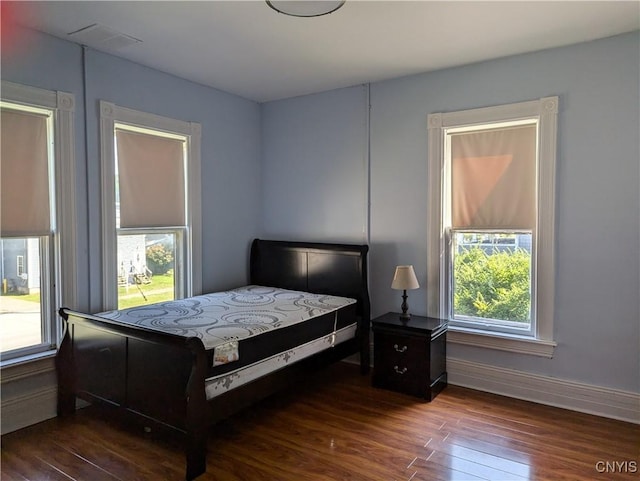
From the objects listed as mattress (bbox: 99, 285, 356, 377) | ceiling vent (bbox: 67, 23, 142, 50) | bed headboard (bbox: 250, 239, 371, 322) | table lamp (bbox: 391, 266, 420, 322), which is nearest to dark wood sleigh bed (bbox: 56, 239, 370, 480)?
mattress (bbox: 99, 285, 356, 377)

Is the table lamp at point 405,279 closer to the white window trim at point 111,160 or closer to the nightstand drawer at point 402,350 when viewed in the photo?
the nightstand drawer at point 402,350

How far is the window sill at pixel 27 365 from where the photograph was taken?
273 centimetres

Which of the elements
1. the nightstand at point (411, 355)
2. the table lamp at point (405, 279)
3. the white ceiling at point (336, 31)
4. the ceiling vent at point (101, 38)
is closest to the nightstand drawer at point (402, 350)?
the nightstand at point (411, 355)

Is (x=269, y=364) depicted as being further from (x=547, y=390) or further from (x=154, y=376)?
(x=547, y=390)

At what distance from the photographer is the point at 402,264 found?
381 centimetres

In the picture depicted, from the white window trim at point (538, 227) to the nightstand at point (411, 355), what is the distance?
276 mm

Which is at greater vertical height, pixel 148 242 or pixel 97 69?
pixel 97 69

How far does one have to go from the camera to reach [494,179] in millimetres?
3396

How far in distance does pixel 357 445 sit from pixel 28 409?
2121 mm

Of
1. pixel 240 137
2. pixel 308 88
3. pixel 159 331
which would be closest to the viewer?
pixel 159 331

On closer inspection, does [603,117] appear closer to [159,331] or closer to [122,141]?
[159,331]

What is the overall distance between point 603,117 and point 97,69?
11.7 feet

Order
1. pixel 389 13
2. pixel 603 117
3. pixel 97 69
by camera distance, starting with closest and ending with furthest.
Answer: pixel 389 13 → pixel 603 117 → pixel 97 69

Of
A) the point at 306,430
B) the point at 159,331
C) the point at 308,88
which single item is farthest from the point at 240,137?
the point at 306,430
